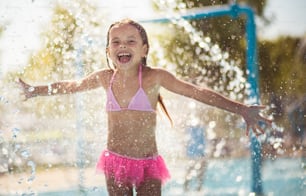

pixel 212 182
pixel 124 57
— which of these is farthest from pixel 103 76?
pixel 212 182

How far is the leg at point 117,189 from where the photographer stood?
3.11 meters

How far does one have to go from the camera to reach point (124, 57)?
3.26m

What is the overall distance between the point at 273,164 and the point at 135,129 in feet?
12.7

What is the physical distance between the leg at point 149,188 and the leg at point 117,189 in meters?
0.05

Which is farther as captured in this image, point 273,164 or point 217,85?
point 217,85

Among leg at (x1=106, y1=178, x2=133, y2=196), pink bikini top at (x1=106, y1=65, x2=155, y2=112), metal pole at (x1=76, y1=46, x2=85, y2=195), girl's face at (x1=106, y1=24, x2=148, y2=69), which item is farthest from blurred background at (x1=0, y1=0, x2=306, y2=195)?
leg at (x1=106, y1=178, x2=133, y2=196)

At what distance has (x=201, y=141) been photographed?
22.2 feet

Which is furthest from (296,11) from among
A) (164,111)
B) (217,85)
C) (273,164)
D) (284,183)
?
(164,111)

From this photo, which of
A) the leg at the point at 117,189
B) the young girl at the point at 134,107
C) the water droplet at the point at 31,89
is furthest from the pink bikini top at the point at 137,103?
the water droplet at the point at 31,89

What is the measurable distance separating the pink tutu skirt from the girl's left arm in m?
0.38

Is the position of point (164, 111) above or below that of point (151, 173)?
above

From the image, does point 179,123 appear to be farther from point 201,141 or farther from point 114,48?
point 114,48

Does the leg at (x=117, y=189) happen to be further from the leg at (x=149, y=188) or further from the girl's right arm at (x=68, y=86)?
the girl's right arm at (x=68, y=86)

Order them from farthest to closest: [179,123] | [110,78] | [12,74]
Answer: [179,123] → [12,74] → [110,78]
